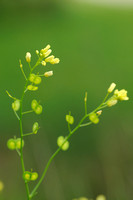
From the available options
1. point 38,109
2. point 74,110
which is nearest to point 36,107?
point 38,109

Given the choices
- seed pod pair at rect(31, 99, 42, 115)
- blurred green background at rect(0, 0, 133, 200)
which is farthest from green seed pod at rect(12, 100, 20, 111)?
blurred green background at rect(0, 0, 133, 200)

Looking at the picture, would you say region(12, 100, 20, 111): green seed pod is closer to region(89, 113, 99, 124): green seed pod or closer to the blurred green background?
region(89, 113, 99, 124): green seed pod

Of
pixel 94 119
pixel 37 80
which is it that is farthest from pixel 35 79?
pixel 94 119

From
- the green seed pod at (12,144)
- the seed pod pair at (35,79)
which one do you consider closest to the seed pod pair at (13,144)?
the green seed pod at (12,144)

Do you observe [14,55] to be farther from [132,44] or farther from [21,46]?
[132,44]

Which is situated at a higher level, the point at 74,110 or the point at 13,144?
the point at 74,110

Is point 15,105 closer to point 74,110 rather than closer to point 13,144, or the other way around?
point 13,144

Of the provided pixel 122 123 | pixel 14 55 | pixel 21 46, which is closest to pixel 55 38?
pixel 21 46

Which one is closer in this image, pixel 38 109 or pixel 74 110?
pixel 38 109

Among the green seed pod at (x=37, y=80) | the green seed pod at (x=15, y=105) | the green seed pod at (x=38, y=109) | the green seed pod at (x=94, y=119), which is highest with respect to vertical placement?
the green seed pod at (x=37, y=80)

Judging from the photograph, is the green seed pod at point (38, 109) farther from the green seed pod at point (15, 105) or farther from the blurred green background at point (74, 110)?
the blurred green background at point (74, 110)
